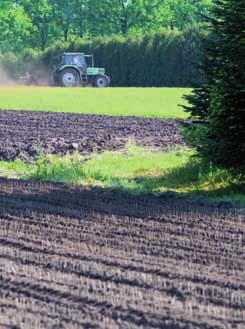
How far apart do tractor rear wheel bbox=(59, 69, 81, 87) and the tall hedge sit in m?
8.57

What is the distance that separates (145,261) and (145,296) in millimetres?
829

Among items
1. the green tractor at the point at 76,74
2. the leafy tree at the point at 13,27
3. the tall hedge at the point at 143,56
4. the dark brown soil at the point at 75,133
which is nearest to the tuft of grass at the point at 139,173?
the dark brown soil at the point at 75,133

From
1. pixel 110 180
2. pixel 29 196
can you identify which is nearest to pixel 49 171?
pixel 110 180

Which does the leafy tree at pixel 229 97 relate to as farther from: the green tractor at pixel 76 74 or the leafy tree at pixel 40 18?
the leafy tree at pixel 40 18

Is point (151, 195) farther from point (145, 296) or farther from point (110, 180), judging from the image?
point (145, 296)

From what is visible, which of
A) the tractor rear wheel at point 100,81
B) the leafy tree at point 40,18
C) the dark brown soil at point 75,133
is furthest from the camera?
the leafy tree at point 40,18

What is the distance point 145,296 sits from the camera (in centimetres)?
457

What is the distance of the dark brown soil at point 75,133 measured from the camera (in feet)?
43.5

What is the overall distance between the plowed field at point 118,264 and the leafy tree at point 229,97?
123 cm

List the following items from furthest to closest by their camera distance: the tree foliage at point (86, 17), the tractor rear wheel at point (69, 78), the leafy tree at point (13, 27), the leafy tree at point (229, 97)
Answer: the tree foliage at point (86, 17), the leafy tree at point (13, 27), the tractor rear wheel at point (69, 78), the leafy tree at point (229, 97)

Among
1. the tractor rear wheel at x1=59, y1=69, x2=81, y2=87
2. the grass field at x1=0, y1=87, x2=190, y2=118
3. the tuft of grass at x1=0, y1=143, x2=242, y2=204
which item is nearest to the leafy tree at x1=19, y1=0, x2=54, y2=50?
the tractor rear wheel at x1=59, y1=69, x2=81, y2=87

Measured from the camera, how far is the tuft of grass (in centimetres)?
955

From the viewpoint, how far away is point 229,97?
28.9 ft

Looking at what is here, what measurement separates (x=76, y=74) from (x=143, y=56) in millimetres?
10159
